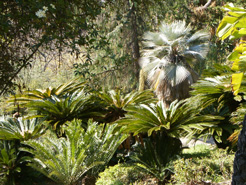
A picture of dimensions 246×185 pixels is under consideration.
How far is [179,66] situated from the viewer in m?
12.5

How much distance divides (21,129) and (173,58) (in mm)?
7550

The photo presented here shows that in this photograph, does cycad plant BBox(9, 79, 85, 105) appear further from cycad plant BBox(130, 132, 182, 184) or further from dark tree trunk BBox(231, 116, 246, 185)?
dark tree trunk BBox(231, 116, 246, 185)

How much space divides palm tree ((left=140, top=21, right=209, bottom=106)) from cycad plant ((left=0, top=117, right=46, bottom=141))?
19.9 ft

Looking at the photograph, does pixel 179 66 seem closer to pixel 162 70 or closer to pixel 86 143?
pixel 162 70

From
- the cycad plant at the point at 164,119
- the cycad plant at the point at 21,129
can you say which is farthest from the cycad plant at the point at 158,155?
the cycad plant at the point at 21,129

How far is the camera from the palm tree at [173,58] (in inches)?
489

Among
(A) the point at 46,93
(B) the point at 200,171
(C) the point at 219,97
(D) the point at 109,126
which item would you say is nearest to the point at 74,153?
(D) the point at 109,126

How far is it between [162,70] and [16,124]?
22.7ft

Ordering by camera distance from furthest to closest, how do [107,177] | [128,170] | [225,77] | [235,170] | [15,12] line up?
[225,77] < [128,170] < [107,177] < [15,12] < [235,170]

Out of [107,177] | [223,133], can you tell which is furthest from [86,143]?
[223,133]

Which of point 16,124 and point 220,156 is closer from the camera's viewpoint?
point 220,156

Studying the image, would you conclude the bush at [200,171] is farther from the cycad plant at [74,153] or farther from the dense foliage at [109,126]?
the cycad plant at [74,153]

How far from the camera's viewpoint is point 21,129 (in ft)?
24.8

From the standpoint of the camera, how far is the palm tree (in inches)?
489
